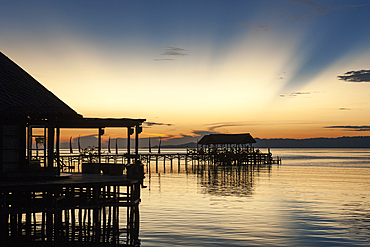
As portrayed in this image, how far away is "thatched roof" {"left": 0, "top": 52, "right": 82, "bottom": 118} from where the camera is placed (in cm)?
1650

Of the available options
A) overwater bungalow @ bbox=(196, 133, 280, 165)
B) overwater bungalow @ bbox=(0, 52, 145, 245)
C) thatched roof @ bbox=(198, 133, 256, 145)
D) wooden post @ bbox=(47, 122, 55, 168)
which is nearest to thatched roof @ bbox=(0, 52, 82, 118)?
overwater bungalow @ bbox=(0, 52, 145, 245)

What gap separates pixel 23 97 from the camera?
18.0 m

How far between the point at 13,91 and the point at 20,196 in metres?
4.98

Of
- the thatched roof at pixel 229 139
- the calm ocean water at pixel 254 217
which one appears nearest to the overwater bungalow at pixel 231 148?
the thatched roof at pixel 229 139

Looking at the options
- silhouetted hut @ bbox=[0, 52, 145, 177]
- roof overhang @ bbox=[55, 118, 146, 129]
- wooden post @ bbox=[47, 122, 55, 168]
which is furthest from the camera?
roof overhang @ bbox=[55, 118, 146, 129]

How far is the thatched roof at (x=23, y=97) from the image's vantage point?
16.5 metres

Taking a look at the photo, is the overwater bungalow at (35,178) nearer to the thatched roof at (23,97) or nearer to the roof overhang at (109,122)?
the thatched roof at (23,97)

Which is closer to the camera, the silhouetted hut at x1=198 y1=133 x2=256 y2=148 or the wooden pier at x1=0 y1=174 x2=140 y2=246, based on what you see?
the wooden pier at x1=0 y1=174 x2=140 y2=246

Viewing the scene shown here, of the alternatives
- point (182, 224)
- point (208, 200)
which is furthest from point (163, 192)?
point (182, 224)

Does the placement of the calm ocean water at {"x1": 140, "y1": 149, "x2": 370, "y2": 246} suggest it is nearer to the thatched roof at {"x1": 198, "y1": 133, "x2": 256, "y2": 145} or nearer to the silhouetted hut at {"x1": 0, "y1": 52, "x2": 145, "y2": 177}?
the silhouetted hut at {"x1": 0, "y1": 52, "x2": 145, "y2": 177}

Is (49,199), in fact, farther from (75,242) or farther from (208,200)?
(208,200)

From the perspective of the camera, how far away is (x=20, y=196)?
19141 mm

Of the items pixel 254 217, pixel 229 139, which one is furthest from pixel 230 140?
pixel 254 217

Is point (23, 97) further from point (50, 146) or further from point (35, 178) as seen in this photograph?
point (35, 178)
